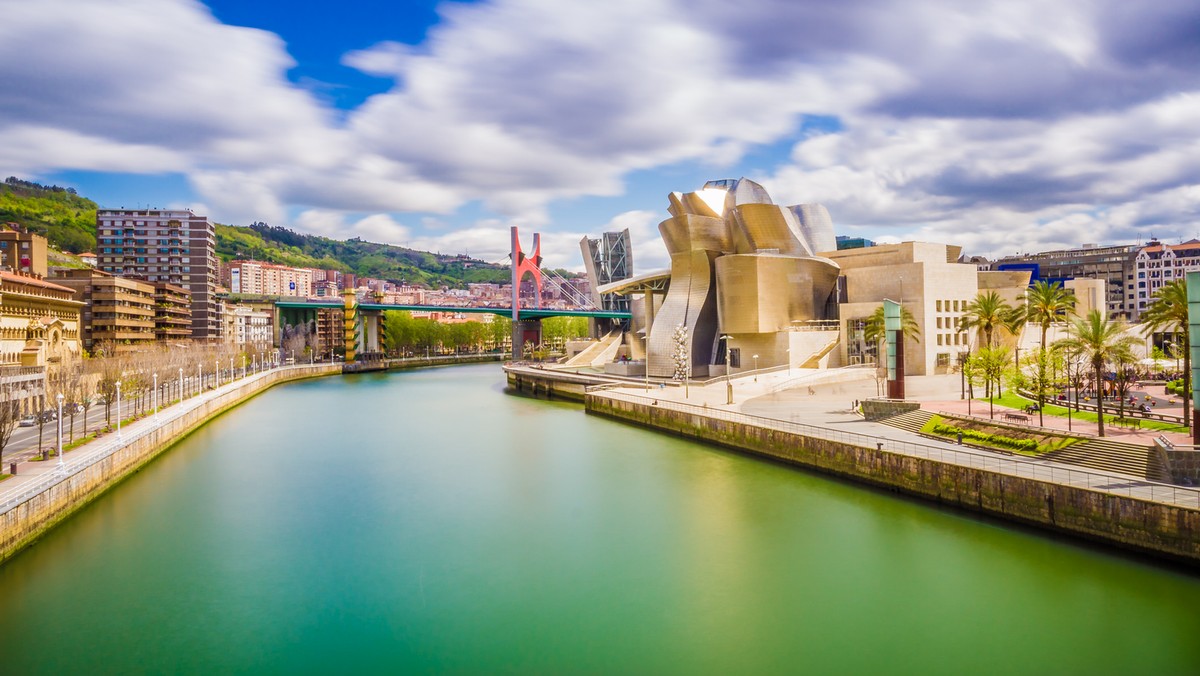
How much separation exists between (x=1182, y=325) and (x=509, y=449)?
68.6 ft

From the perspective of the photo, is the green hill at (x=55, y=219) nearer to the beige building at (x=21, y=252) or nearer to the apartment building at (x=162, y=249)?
the apartment building at (x=162, y=249)

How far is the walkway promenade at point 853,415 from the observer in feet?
46.8

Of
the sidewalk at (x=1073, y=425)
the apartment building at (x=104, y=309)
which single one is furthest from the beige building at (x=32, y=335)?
the sidewalk at (x=1073, y=425)

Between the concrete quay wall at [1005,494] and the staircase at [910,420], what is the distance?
11.3 ft

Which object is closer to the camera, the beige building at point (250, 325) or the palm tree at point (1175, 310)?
the palm tree at point (1175, 310)

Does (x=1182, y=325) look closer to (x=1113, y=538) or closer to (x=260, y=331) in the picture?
(x=1113, y=538)

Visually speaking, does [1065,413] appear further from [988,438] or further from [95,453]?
[95,453]

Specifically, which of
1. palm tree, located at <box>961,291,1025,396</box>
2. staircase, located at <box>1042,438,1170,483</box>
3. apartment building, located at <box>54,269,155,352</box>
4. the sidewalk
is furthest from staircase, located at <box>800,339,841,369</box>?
apartment building, located at <box>54,269,155,352</box>

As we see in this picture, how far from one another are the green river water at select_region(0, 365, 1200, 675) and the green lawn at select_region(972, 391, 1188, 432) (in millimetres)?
6180

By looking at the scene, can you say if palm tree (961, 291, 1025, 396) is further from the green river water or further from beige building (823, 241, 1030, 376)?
the green river water

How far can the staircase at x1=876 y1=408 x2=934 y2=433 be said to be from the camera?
22.2m

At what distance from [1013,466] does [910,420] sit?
6.82 m

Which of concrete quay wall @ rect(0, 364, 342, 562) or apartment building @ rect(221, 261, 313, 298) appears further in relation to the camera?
apartment building @ rect(221, 261, 313, 298)

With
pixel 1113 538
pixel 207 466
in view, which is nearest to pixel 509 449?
pixel 207 466
